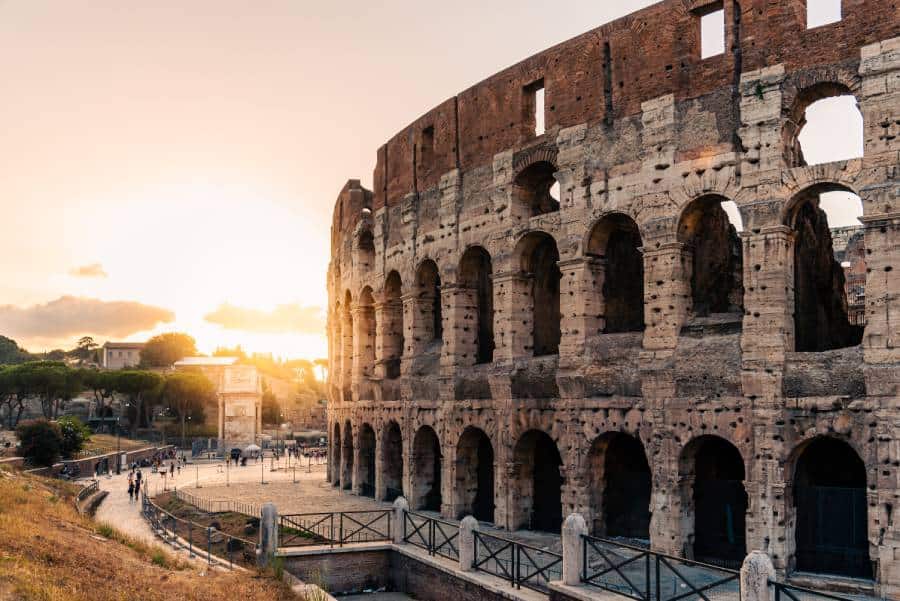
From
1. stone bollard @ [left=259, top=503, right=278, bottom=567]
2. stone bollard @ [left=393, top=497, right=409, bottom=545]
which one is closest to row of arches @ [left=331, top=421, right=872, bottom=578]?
stone bollard @ [left=393, top=497, right=409, bottom=545]

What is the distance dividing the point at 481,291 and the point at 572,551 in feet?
40.6

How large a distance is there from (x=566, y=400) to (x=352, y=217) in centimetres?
1499

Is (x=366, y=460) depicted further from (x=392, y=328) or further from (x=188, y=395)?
(x=188, y=395)

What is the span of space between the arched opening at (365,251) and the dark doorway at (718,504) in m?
15.5

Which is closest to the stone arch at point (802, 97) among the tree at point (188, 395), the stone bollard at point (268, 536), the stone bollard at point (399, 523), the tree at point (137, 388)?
the stone bollard at point (399, 523)

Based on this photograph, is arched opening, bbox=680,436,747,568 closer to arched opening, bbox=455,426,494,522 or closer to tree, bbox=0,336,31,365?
arched opening, bbox=455,426,494,522

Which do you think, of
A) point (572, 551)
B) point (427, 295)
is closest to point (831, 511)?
point (572, 551)

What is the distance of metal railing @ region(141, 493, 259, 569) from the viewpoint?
62.4 ft

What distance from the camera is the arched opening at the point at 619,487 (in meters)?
19.7

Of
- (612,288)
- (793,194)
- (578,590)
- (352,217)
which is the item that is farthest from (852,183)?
(352,217)

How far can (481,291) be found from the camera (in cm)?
2544

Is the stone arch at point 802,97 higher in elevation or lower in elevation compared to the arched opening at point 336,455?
higher

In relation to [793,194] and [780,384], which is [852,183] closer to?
[793,194]

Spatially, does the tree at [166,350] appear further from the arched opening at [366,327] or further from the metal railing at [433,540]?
the metal railing at [433,540]
